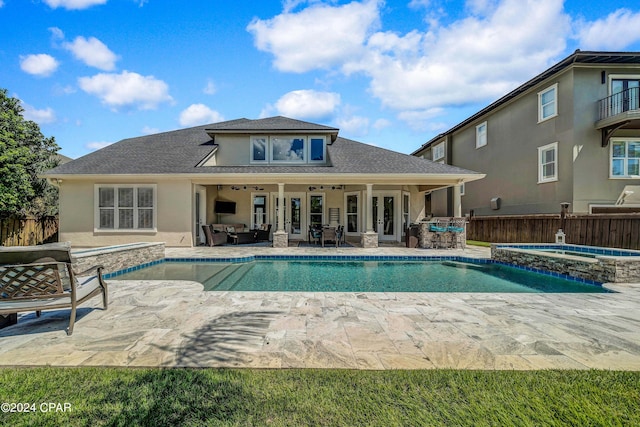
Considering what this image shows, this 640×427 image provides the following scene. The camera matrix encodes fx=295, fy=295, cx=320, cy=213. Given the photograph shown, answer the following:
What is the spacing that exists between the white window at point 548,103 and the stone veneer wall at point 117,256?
57.3 ft

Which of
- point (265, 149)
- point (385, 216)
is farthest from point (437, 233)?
point (265, 149)

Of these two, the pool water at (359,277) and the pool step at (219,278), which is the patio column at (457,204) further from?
the pool step at (219,278)

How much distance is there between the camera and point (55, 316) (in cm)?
432

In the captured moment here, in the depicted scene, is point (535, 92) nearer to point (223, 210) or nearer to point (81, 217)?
point (223, 210)

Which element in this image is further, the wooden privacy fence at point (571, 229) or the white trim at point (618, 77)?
the white trim at point (618, 77)

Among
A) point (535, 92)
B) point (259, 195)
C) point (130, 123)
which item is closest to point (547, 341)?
point (259, 195)

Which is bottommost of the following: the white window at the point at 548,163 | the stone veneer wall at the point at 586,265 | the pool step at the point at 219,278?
the pool step at the point at 219,278

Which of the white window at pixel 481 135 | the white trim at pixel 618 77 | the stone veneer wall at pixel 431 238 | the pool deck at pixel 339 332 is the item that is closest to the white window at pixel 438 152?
the white window at pixel 481 135

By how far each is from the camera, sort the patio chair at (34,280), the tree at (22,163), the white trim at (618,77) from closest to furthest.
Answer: the patio chair at (34,280) < the white trim at (618,77) < the tree at (22,163)

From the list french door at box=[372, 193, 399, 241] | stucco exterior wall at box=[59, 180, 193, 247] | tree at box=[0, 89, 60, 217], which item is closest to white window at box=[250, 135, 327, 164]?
french door at box=[372, 193, 399, 241]

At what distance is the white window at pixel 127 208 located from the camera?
1234cm

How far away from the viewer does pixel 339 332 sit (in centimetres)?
373

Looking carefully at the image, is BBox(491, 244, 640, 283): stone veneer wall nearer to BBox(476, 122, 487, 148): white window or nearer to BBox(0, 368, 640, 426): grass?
BBox(0, 368, 640, 426): grass

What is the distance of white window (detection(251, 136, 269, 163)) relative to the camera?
14.5 meters
